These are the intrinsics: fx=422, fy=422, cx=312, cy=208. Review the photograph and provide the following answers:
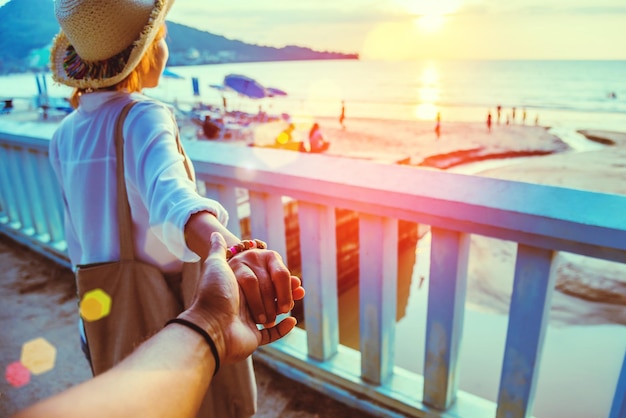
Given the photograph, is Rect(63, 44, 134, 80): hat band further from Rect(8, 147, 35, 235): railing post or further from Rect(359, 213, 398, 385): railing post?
Rect(8, 147, 35, 235): railing post

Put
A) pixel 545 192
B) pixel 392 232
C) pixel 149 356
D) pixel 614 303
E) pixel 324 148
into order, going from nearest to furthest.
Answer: pixel 149 356 → pixel 545 192 → pixel 392 232 → pixel 614 303 → pixel 324 148

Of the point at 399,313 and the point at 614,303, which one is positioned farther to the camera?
the point at 399,313

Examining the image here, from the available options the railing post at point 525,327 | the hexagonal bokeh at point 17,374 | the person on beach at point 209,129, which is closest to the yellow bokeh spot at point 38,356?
the hexagonal bokeh at point 17,374

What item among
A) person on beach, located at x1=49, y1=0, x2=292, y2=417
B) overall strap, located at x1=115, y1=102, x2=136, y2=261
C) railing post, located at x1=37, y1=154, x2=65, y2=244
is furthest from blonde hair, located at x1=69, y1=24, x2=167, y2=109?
railing post, located at x1=37, y1=154, x2=65, y2=244

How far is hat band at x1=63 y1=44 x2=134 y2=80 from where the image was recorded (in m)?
1.04

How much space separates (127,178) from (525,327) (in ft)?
4.00

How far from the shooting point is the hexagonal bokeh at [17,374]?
208cm

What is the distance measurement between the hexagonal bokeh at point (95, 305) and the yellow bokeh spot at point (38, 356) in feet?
4.54

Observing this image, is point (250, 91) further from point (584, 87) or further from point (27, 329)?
point (584, 87)

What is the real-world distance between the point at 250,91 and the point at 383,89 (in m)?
26.8

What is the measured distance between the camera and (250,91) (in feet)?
71.2

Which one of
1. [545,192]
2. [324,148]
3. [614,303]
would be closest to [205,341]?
[545,192]

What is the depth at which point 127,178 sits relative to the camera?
1.02 meters

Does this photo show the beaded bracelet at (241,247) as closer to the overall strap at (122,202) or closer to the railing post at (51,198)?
the overall strap at (122,202)
